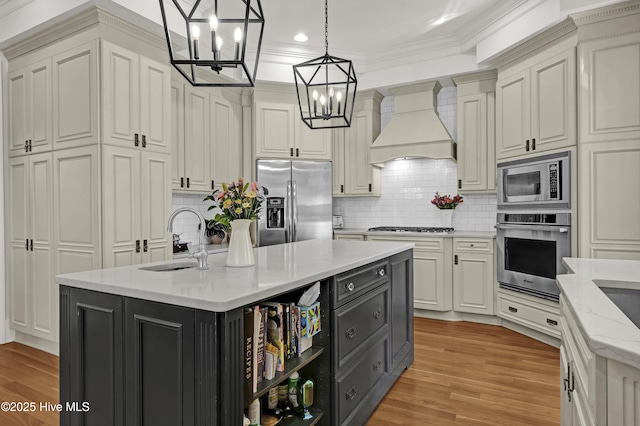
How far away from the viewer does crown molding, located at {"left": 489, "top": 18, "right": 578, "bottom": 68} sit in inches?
134

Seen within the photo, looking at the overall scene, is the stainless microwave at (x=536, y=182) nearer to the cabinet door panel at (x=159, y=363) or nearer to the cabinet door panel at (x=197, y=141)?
the cabinet door panel at (x=197, y=141)

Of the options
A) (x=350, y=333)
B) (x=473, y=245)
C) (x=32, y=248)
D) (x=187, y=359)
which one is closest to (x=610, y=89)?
(x=473, y=245)

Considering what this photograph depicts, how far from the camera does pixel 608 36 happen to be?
322 cm

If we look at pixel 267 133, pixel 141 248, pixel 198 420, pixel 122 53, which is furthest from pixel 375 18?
pixel 198 420

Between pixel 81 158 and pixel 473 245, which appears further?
pixel 473 245

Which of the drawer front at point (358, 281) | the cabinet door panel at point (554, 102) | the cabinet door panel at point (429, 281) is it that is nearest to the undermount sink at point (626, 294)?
the drawer front at point (358, 281)

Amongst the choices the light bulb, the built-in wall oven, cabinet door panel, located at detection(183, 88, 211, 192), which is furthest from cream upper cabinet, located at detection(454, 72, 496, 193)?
the light bulb

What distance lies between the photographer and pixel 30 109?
12.0 feet

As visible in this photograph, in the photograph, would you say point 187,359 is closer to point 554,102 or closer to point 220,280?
point 220,280

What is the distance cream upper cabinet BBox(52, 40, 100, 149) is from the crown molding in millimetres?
3691

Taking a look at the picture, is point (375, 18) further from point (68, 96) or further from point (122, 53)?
point (68, 96)

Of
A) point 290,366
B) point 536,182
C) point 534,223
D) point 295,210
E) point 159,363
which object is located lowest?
point 290,366

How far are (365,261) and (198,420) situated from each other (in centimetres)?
124

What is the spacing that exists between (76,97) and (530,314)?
14.5ft
